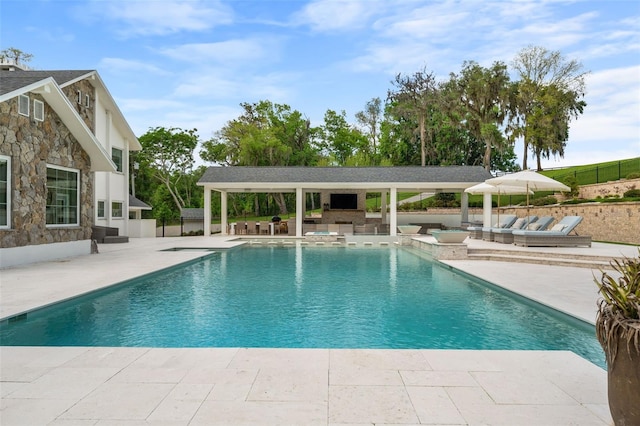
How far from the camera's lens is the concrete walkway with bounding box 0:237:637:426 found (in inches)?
108

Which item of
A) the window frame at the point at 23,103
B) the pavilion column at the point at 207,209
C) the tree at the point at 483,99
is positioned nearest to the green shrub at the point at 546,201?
the tree at the point at 483,99

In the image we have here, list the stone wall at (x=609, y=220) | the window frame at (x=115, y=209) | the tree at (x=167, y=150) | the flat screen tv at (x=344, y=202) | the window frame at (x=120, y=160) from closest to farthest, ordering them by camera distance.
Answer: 1. the stone wall at (x=609, y=220)
2. the window frame at (x=115, y=209)
3. the window frame at (x=120, y=160)
4. the flat screen tv at (x=344, y=202)
5. the tree at (x=167, y=150)

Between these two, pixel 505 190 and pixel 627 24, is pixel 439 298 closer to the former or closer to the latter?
pixel 505 190

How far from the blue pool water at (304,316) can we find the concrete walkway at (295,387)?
2.61 feet

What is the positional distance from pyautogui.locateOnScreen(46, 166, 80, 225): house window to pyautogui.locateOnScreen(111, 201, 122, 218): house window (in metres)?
7.84

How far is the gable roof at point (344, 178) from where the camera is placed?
69.5 feet

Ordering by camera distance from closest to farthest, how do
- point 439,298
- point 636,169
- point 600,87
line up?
point 439,298
point 636,169
point 600,87

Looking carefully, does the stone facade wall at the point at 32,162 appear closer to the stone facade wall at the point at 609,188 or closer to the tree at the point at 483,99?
the stone facade wall at the point at 609,188

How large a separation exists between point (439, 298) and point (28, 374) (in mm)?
6273

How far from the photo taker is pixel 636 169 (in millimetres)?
24688

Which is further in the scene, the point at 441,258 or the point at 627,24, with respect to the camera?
the point at 627,24

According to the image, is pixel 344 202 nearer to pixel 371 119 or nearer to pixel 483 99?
pixel 483 99

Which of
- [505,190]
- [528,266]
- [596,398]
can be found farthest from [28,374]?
[505,190]

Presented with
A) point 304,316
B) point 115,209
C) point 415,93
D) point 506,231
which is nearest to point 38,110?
point 304,316
